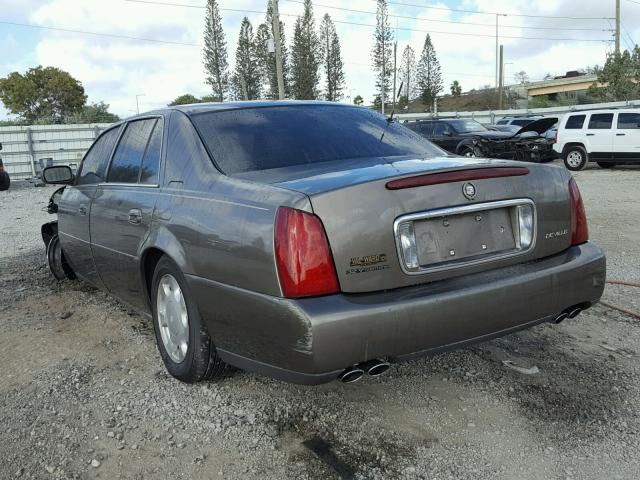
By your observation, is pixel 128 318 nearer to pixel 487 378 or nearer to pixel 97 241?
pixel 97 241

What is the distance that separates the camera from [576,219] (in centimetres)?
313

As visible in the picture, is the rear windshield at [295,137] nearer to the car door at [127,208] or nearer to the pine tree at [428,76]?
the car door at [127,208]

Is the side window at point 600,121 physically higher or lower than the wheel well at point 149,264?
higher

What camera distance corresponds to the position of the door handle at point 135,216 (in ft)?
11.4

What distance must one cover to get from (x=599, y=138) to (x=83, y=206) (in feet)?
53.5

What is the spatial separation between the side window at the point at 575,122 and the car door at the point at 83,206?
16.1 metres

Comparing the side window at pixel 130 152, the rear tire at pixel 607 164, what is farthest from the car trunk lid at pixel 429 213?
the rear tire at pixel 607 164

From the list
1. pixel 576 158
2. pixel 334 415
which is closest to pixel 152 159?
pixel 334 415

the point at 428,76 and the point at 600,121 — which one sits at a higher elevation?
the point at 428,76

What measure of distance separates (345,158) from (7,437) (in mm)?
2199

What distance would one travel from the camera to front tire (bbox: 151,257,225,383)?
3035 mm

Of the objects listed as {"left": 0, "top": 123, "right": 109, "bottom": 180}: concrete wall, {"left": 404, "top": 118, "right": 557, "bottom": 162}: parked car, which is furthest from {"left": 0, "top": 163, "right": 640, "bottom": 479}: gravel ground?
{"left": 0, "top": 123, "right": 109, "bottom": 180}: concrete wall

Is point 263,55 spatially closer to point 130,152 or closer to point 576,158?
point 576,158

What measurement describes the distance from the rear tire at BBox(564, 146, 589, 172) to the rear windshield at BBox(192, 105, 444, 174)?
50.8ft
